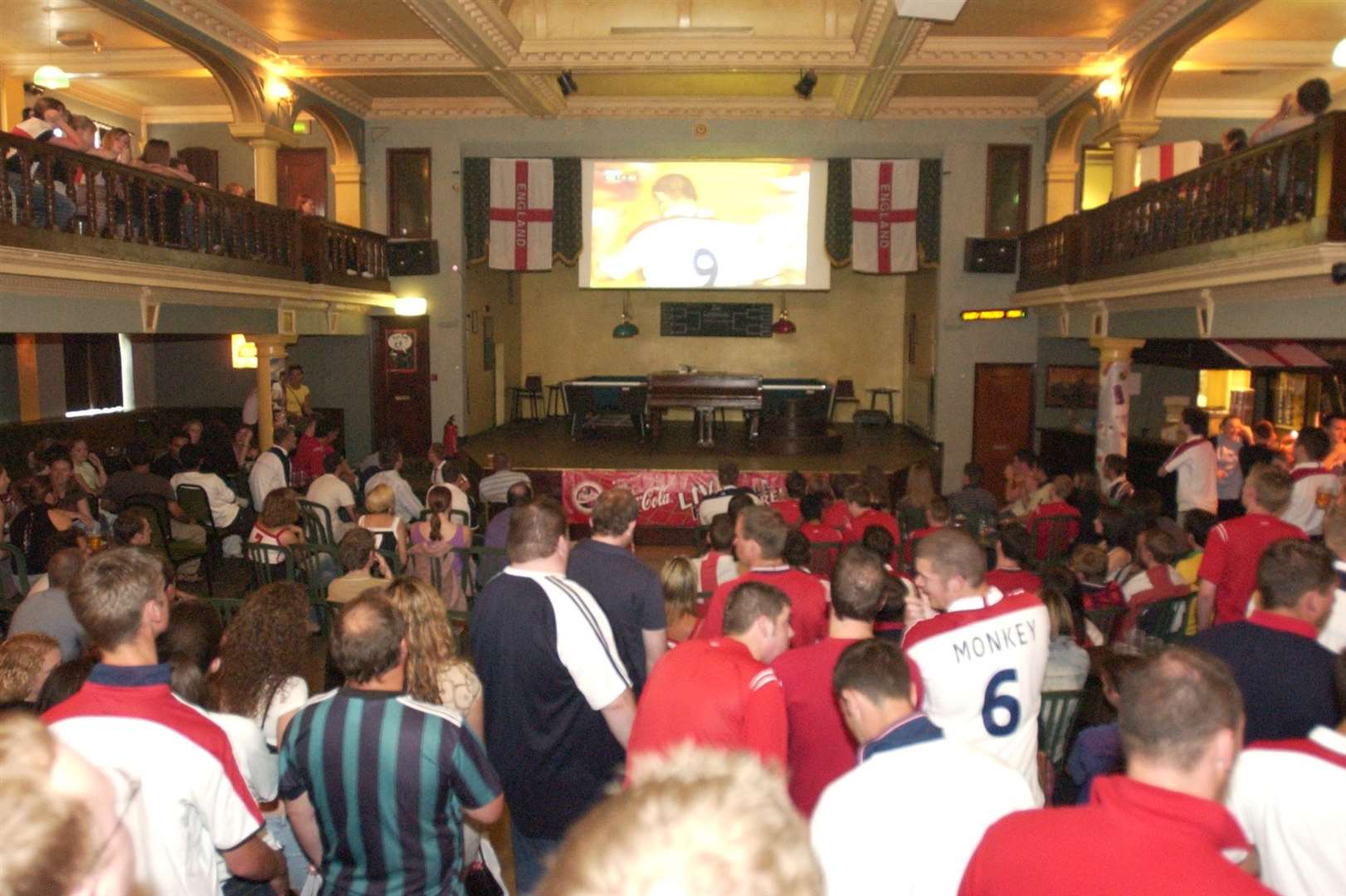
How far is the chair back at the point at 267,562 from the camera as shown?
609 centimetres

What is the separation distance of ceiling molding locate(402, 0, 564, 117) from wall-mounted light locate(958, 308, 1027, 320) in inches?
249

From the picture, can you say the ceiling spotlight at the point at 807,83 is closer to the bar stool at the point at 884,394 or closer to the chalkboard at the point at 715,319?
the chalkboard at the point at 715,319

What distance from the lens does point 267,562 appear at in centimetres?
625

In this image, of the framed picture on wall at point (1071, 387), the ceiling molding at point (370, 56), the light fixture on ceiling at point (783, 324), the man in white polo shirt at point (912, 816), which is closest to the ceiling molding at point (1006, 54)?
the framed picture on wall at point (1071, 387)

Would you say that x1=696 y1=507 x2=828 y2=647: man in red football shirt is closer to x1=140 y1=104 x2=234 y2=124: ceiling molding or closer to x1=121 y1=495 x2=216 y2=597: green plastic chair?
x1=121 y1=495 x2=216 y2=597: green plastic chair

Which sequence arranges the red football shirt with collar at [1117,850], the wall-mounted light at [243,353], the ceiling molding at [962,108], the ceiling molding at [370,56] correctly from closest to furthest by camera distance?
1. the red football shirt with collar at [1117,850]
2. the ceiling molding at [370,56]
3. the wall-mounted light at [243,353]
4. the ceiling molding at [962,108]

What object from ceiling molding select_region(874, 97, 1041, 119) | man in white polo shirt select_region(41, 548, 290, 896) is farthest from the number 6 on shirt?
ceiling molding select_region(874, 97, 1041, 119)

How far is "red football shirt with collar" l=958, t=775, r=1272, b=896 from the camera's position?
5.12ft

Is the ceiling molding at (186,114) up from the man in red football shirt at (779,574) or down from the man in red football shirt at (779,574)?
up

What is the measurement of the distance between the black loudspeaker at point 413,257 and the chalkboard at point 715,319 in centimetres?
550

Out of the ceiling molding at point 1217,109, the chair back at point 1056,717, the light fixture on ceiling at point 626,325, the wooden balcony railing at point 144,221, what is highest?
the ceiling molding at point 1217,109

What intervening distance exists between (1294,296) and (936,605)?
553 centimetres

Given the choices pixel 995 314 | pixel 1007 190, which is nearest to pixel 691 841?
pixel 995 314

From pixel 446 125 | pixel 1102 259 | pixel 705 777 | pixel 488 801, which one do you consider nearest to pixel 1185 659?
pixel 705 777
